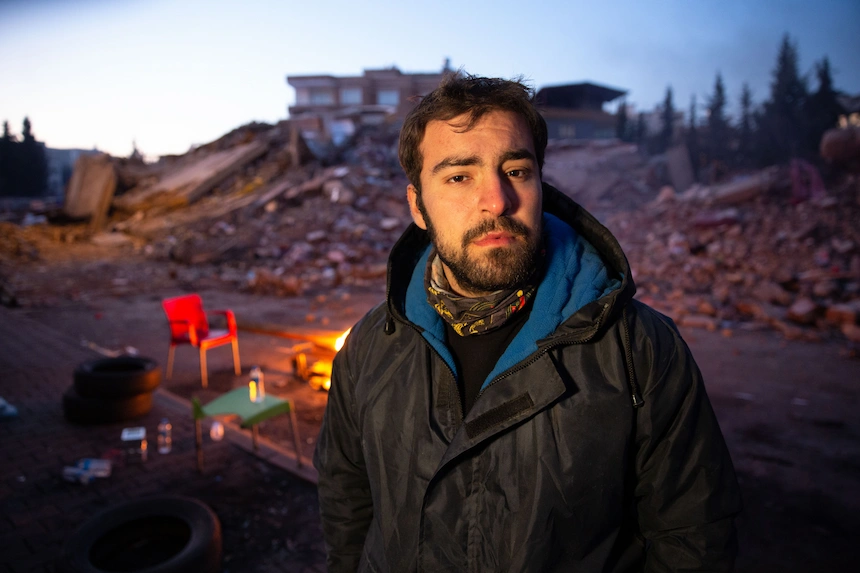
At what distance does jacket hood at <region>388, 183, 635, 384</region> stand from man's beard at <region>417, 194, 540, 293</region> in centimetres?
8

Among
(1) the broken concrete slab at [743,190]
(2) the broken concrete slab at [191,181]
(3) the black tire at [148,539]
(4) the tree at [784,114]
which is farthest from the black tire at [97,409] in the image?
(4) the tree at [784,114]

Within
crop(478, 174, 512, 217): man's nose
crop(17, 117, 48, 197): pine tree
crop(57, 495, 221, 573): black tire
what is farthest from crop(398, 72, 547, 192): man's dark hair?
crop(17, 117, 48, 197): pine tree

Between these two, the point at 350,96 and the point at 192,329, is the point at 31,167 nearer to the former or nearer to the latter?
the point at 192,329

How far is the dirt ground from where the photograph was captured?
12.5ft

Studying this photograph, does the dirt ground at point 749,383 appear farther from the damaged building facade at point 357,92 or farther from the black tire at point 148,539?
the damaged building facade at point 357,92

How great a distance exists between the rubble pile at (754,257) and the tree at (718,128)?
870 cm

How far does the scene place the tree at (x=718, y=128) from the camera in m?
27.8

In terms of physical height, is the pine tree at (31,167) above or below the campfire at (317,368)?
above

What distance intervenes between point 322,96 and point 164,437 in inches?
1878

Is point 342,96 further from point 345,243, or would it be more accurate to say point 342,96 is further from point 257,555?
point 257,555

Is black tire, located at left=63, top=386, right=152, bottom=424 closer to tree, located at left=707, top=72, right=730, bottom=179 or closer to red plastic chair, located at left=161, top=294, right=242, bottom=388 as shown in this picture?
red plastic chair, located at left=161, top=294, right=242, bottom=388

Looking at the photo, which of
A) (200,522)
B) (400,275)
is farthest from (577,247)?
(200,522)

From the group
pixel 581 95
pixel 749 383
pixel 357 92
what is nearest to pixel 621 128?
pixel 581 95

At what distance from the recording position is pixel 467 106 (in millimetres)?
1647
